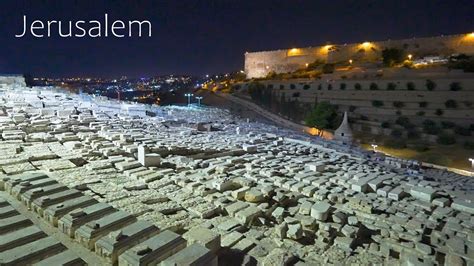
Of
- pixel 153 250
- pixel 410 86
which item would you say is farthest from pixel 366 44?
pixel 153 250

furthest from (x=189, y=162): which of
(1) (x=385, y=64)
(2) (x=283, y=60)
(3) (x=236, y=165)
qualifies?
(2) (x=283, y=60)

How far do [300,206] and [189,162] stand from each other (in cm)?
327

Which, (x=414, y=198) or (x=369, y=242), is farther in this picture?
(x=414, y=198)

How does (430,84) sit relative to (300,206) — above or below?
above

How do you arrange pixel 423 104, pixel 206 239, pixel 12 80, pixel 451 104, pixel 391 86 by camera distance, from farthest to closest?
pixel 12 80 < pixel 391 86 < pixel 423 104 < pixel 451 104 < pixel 206 239

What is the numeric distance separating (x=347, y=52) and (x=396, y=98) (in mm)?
21709

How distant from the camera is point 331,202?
18.9ft

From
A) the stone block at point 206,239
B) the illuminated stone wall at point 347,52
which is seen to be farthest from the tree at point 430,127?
the stone block at point 206,239

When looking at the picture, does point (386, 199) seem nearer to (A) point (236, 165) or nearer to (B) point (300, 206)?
(B) point (300, 206)

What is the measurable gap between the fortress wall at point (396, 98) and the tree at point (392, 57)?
1041 cm

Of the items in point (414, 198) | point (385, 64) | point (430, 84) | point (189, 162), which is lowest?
point (414, 198)

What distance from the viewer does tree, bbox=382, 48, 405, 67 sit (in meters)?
38.1

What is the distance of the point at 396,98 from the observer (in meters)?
28.2

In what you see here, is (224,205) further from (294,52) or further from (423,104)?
(294,52)
